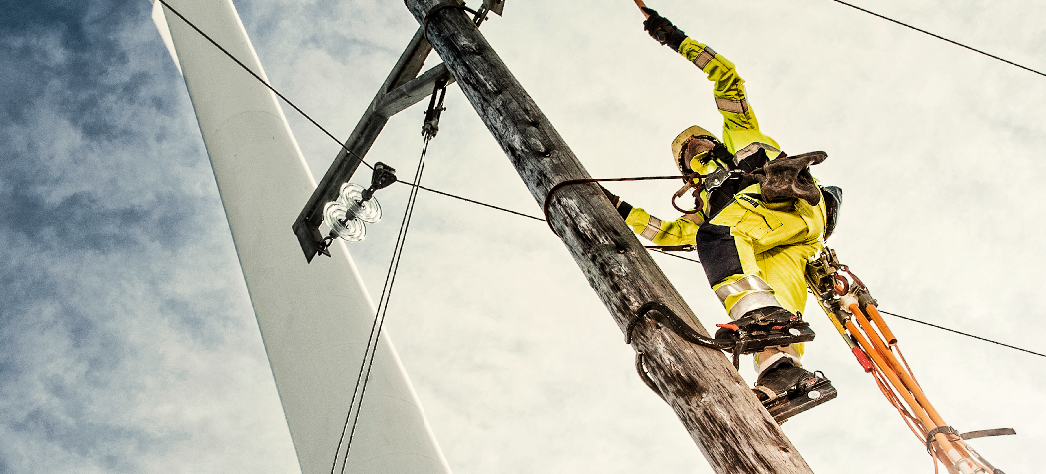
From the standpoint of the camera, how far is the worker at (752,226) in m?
2.32

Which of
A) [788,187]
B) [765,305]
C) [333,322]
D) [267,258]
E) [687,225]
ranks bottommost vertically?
[765,305]

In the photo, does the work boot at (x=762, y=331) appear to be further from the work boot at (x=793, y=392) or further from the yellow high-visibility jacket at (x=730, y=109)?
the yellow high-visibility jacket at (x=730, y=109)

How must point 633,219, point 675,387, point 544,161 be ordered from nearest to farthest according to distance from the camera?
point 675,387, point 544,161, point 633,219

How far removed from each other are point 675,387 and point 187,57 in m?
13.0

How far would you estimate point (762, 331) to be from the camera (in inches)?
85.1

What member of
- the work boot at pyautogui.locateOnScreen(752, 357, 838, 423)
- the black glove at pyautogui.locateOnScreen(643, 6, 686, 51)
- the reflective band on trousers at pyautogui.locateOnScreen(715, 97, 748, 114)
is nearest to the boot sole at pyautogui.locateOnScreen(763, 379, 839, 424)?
the work boot at pyautogui.locateOnScreen(752, 357, 838, 423)

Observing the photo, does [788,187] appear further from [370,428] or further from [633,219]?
[370,428]

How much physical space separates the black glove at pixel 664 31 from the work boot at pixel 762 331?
1857 millimetres

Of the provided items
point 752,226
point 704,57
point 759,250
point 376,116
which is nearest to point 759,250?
point 759,250

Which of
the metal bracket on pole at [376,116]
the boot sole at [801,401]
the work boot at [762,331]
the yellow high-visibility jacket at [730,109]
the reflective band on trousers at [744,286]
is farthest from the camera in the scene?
the metal bracket on pole at [376,116]

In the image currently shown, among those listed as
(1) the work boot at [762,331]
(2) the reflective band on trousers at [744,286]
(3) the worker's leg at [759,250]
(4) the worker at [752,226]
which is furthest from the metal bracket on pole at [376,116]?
(1) the work boot at [762,331]

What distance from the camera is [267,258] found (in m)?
8.21

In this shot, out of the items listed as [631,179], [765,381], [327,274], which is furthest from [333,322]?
[765,381]

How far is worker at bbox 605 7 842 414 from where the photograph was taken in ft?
7.61
